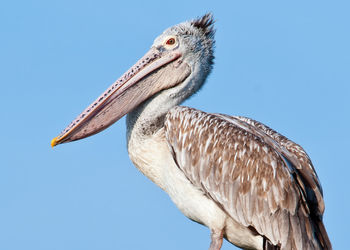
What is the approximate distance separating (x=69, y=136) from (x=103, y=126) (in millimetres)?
527

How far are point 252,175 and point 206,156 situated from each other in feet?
2.23

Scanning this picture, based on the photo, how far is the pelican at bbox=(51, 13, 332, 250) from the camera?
11352mm

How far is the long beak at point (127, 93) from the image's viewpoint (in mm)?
12227

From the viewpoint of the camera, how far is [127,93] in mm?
12539

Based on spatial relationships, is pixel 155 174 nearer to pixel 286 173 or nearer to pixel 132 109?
pixel 132 109

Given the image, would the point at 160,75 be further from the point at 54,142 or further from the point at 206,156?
the point at 54,142

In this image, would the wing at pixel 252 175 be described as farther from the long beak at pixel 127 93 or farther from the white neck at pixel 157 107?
the long beak at pixel 127 93

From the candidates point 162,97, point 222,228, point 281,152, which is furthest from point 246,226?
point 162,97

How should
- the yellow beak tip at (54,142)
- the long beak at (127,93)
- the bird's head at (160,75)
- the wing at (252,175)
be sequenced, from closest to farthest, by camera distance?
the wing at (252,175) < the yellow beak tip at (54,142) < the long beak at (127,93) < the bird's head at (160,75)

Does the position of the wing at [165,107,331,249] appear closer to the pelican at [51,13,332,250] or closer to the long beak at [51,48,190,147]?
the pelican at [51,13,332,250]

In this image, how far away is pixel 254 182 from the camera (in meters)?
11.6

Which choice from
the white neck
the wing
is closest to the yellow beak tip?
the white neck

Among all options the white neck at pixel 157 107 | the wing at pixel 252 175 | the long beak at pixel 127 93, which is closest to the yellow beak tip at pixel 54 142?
the long beak at pixel 127 93

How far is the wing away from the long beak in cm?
60
